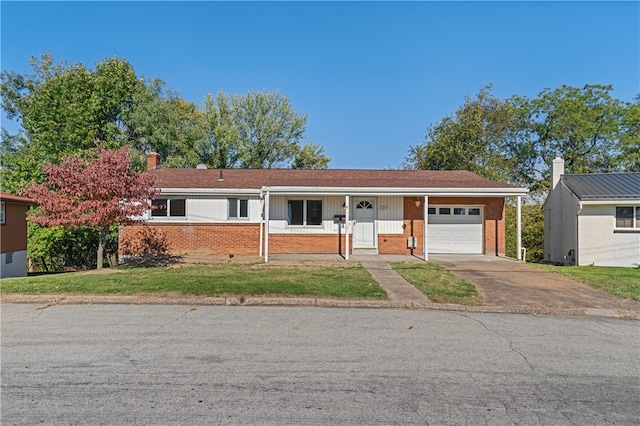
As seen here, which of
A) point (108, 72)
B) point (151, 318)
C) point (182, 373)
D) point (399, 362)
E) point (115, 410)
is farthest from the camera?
point (108, 72)

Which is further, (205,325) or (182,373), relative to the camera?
(205,325)

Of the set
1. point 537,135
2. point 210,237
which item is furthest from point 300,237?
point 537,135

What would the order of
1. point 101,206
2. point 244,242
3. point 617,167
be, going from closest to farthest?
point 101,206, point 244,242, point 617,167

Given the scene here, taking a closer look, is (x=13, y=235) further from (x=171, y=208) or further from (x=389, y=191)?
(x=389, y=191)

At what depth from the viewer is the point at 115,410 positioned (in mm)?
3434

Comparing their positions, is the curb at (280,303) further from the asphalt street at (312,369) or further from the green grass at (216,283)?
the asphalt street at (312,369)

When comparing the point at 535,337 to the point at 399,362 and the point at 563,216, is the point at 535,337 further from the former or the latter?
the point at 563,216

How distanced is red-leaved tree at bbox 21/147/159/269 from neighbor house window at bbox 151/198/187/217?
12.9 feet

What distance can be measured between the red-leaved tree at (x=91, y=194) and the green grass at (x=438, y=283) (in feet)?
27.7

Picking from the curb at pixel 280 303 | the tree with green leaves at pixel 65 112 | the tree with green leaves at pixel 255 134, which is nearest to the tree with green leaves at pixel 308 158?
the tree with green leaves at pixel 255 134

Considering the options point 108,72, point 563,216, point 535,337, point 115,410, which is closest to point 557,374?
point 535,337

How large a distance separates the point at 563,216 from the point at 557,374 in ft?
53.2

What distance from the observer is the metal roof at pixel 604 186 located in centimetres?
1543

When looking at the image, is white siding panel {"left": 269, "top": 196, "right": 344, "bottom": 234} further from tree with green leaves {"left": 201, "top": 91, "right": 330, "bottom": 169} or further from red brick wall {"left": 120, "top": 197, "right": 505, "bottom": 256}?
tree with green leaves {"left": 201, "top": 91, "right": 330, "bottom": 169}
